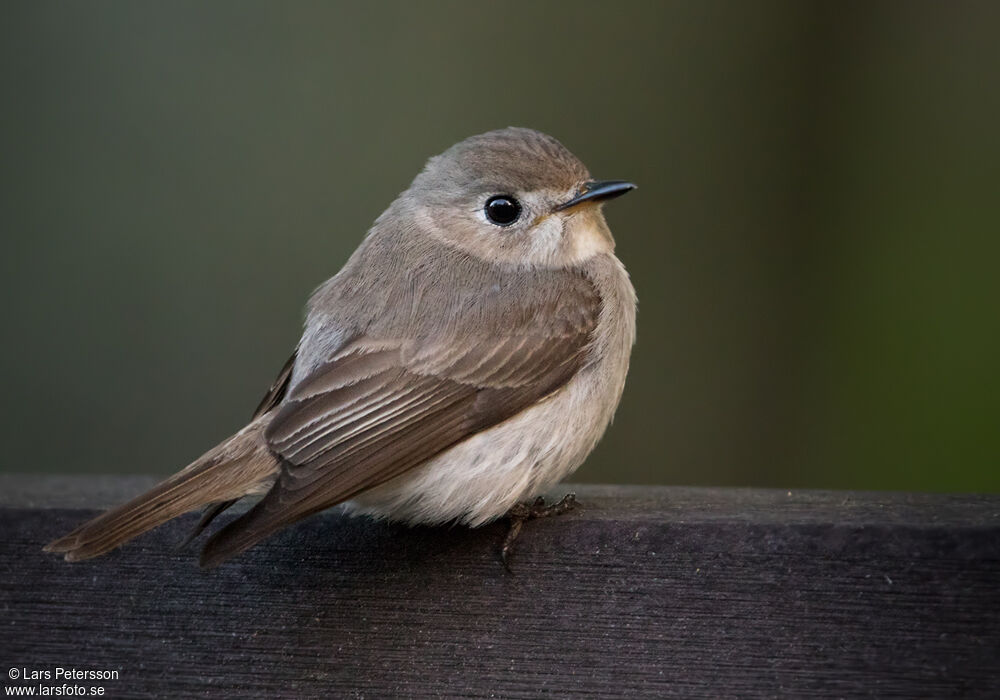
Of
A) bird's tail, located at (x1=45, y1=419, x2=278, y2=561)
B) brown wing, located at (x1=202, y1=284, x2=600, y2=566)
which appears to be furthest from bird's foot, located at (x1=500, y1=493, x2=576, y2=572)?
bird's tail, located at (x1=45, y1=419, x2=278, y2=561)

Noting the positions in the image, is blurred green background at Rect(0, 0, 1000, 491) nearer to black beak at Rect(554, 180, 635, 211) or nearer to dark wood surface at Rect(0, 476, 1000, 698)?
black beak at Rect(554, 180, 635, 211)

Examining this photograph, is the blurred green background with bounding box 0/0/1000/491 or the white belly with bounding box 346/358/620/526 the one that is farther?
the blurred green background with bounding box 0/0/1000/491

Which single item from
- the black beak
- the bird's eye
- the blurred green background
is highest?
the black beak

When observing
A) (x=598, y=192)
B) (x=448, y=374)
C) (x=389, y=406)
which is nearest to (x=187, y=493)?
(x=389, y=406)

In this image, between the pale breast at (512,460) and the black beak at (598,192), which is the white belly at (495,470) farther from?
the black beak at (598,192)

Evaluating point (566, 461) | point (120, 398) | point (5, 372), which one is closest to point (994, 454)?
point (566, 461)

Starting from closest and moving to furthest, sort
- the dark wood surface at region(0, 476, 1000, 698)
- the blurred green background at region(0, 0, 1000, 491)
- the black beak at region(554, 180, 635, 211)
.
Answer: the dark wood surface at region(0, 476, 1000, 698), the black beak at region(554, 180, 635, 211), the blurred green background at region(0, 0, 1000, 491)

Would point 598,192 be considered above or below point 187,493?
above

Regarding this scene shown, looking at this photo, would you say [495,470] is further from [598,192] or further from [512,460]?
[598,192]
